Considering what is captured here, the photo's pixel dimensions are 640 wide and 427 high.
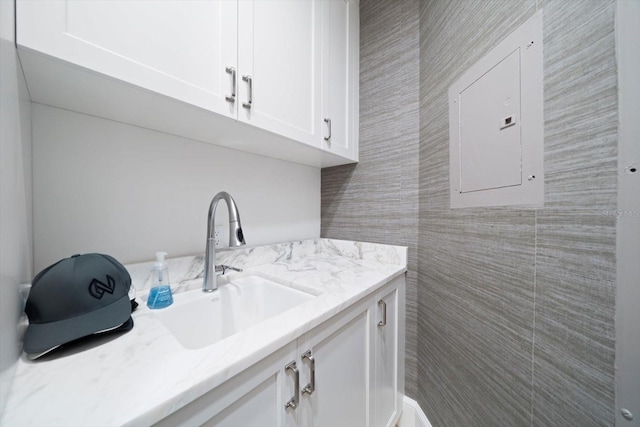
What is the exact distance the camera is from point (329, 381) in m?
0.70

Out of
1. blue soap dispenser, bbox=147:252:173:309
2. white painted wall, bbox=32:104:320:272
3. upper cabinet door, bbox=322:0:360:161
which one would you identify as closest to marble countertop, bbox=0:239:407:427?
blue soap dispenser, bbox=147:252:173:309

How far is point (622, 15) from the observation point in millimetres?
419

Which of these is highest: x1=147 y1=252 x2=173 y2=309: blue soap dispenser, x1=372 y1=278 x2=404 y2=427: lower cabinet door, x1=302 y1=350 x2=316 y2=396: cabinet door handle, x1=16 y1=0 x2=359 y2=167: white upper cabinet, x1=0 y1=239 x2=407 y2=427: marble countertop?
x1=16 y1=0 x2=359 y2=167: white upper cabinet

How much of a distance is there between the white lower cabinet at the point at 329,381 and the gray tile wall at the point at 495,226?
0.69ft

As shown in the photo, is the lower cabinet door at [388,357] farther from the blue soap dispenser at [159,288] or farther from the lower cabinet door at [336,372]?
the blue soap dispenser at [159,288]

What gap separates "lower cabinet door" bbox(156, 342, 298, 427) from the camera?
387 mm

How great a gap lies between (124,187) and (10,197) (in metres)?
0.43

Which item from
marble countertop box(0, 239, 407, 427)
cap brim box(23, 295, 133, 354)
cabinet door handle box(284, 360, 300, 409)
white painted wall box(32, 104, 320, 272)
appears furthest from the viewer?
white painted wall box(32, 104, 320, 272)

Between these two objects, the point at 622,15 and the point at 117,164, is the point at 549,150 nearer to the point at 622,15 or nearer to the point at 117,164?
the point at 622,15

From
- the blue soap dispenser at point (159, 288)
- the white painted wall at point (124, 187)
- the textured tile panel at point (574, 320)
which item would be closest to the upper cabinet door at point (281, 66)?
the white painted wall at point (124, 187)

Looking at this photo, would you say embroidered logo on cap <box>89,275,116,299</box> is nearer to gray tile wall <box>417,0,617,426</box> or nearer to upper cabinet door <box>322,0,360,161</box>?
upper cabinet door <box>322,0,360,161</box>

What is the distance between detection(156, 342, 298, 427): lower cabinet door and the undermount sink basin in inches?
12.3

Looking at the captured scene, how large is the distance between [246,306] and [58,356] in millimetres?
550

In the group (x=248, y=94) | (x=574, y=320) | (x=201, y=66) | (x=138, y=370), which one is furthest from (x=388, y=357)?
(x=201, y=66)
